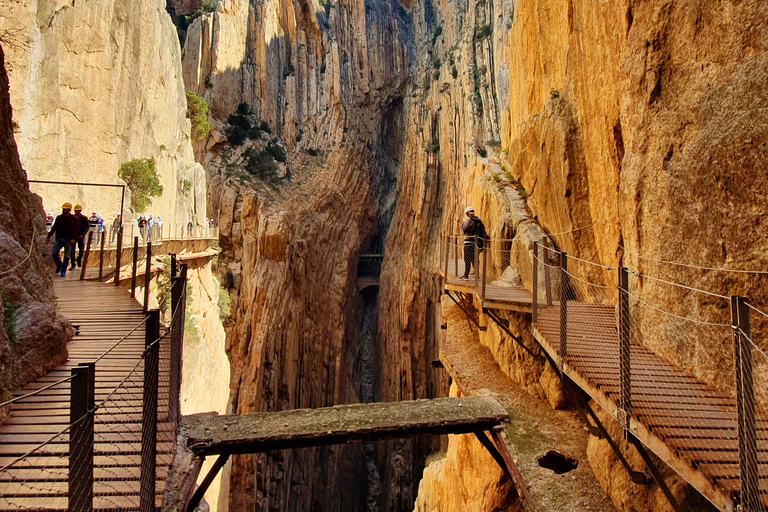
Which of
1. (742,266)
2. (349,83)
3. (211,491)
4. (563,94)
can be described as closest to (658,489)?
(742,266)

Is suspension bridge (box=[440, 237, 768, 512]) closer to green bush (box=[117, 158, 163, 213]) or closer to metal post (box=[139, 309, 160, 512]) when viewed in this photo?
metal post (box=[139, 309, 160, 512])

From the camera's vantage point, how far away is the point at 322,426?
20.2 feet

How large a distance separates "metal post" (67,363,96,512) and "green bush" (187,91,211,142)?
93.9 ft

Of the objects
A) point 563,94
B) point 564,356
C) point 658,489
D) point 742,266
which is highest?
point 563,94

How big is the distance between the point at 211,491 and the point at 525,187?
1124 centimetres

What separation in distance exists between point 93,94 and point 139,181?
3328 millimetres

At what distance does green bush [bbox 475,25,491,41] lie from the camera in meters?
26.5

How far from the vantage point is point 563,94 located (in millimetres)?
9188

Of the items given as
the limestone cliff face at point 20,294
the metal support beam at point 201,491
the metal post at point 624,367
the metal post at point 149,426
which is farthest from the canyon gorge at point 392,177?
the metal support beam at point 201,491

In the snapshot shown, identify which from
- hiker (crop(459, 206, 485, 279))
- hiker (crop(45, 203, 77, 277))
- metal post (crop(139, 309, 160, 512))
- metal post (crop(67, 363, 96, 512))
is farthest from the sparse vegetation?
metal post (crop(67, 363, 96, 512))

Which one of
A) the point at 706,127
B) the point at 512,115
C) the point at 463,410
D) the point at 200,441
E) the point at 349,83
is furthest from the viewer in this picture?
the point at 349,83

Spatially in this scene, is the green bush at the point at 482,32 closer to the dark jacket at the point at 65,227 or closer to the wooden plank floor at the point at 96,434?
the dark jacket at the point at 65,227

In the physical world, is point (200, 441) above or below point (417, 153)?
below

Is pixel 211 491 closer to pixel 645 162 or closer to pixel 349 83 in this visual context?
pixel 645 162
